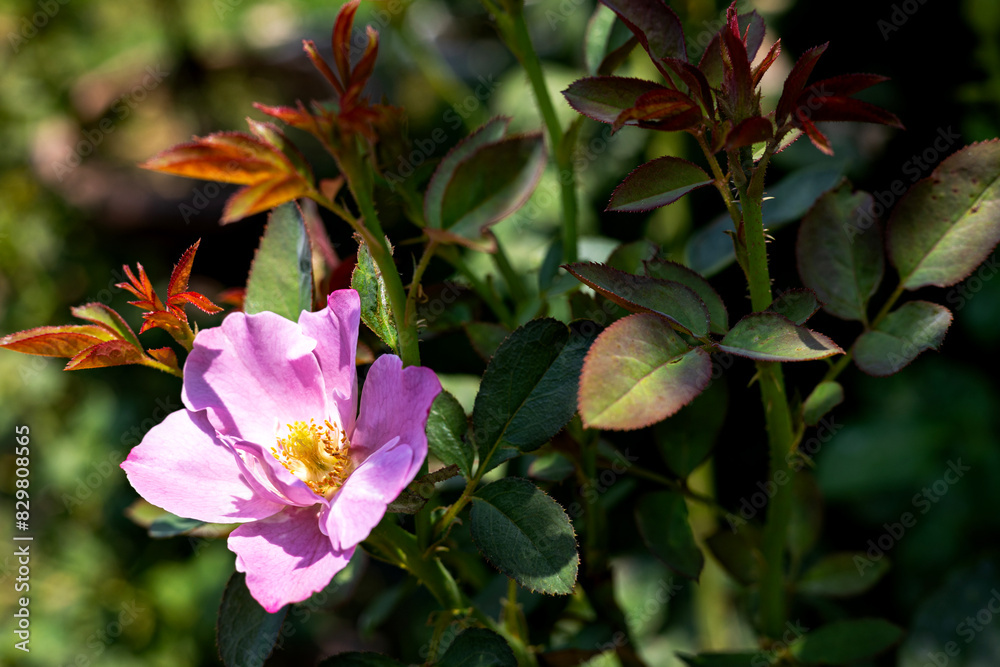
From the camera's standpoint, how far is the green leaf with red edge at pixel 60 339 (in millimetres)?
533

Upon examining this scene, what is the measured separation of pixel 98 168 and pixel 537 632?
2.26m

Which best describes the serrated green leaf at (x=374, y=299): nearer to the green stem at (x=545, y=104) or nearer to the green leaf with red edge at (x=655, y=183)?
the green leaf with red edge at (x=655, y=183)

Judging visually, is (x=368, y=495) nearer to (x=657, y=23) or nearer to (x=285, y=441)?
(x=285, y=441)

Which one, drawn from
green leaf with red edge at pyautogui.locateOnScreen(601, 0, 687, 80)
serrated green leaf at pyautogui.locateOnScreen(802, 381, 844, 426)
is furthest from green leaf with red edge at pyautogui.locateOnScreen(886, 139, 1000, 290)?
green leaf with red edge at pyautogui.locateOnScreen(601, 0, 687, 80)

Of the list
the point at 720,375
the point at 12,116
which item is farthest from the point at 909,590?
the point at 12,116

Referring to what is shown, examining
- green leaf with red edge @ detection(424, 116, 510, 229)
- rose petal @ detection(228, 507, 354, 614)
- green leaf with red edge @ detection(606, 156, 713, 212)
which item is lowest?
rose petal @ detection(228, 507, 354, 614)

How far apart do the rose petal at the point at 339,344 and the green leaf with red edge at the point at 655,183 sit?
182 millimetres

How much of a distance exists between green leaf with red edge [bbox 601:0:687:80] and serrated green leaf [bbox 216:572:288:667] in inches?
18.4

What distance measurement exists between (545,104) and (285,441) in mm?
382

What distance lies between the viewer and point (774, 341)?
49cm

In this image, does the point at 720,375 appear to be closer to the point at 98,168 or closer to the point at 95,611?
the point at 95,611

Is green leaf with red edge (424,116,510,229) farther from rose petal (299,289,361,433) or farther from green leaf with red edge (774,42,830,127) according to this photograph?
green leaf with red edge (774,42,830,127)

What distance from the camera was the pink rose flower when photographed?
0.48 metres

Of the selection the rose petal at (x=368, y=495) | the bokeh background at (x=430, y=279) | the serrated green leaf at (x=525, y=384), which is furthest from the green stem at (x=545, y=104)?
the rose petal at (x=368, y=495)
